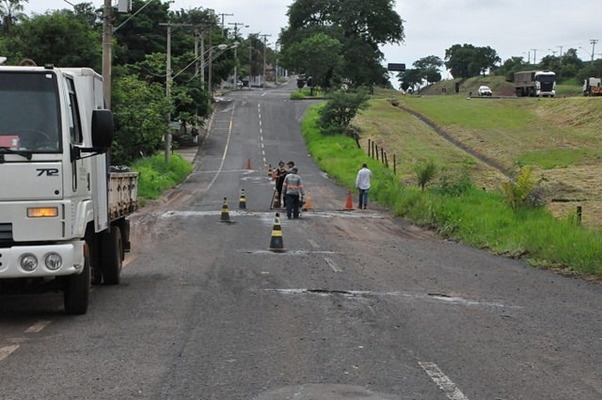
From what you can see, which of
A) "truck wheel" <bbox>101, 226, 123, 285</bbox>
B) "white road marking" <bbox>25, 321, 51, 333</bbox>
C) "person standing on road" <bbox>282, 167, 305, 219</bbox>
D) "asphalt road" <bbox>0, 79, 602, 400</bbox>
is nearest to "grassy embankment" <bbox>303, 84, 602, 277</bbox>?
"asphalt road" <bbox>0, 79, 602, 400</bbox>

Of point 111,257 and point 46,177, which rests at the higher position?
point 46,177

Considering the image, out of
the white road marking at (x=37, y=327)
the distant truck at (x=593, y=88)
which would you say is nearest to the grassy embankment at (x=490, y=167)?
the distant truck at (x=593, y=88)

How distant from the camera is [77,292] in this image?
9992 mm

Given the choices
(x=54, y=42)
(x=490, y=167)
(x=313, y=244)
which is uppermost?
(x=54, y=42)

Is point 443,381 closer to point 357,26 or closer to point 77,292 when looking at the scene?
point 77,292

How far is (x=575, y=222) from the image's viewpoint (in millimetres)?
19734

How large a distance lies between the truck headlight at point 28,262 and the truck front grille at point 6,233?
0.26 m

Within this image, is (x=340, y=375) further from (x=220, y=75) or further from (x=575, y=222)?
(x=220, y=75)

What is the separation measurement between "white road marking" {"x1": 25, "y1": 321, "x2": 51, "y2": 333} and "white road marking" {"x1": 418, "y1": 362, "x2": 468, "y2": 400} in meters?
4.28

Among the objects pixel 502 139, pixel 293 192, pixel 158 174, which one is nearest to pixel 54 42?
pixel 158 174

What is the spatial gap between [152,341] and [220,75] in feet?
283

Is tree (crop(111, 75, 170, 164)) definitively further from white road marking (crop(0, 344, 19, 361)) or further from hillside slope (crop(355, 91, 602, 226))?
white road marking (crop(0, 344, 19, 361))

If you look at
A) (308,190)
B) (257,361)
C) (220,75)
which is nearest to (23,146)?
(257,361)

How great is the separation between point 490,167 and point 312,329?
4126 centimetres
